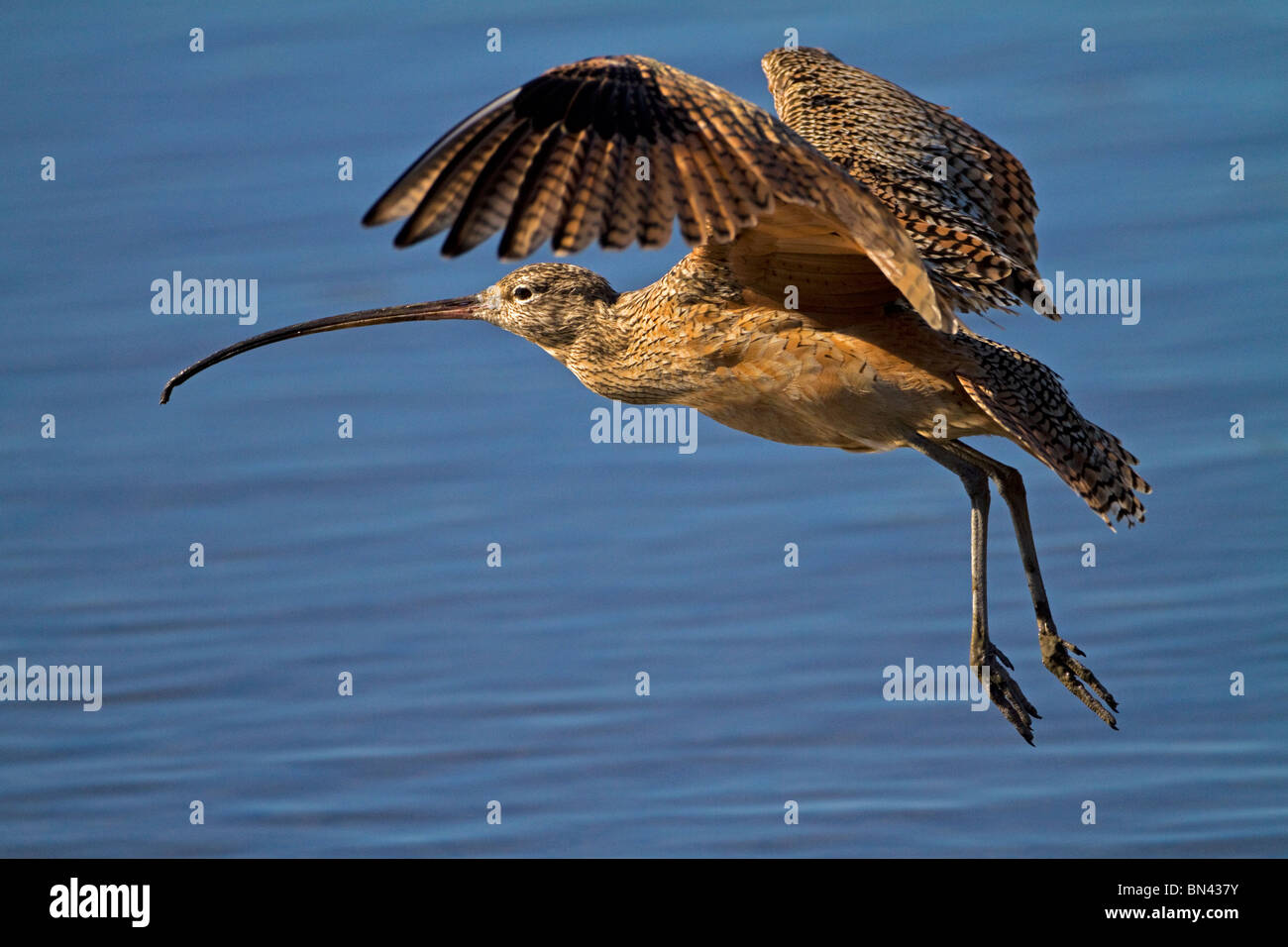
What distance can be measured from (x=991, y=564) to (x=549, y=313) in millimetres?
3646

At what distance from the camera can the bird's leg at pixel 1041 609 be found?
9.98 metres

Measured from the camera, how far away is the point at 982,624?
32.9 feet

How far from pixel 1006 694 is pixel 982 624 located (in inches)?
11.4

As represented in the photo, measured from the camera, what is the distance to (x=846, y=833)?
12180 mm

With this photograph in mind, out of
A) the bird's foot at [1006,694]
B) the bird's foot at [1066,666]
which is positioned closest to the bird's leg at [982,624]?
the bird's foot at [1006,694]

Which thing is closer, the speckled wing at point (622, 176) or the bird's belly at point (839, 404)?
the speckled wing at point (622, 176)

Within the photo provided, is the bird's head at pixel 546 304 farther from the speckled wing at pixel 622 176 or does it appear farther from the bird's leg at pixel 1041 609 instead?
the speckled wing at pixel 622 176

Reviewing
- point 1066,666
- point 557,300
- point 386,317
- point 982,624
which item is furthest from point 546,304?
point 1066,666

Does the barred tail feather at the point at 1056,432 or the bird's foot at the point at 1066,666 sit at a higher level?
the barred tail feather at the point at 1056,432

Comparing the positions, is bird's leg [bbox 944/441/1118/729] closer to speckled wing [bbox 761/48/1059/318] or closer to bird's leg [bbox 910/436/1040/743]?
bird's leg [bbox 910/436/1040/743]

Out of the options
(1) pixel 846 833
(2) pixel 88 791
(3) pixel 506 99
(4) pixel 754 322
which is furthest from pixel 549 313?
(2) pixel 88 791

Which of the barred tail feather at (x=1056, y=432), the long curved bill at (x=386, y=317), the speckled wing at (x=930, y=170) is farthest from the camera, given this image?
the long curved bill at (x=386, y=317)

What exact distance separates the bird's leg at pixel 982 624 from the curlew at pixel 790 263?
0.04ft

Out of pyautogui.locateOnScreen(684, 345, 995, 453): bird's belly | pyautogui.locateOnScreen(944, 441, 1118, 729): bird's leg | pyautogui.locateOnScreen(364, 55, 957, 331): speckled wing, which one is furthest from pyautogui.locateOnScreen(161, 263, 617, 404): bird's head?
pyautogui.locateOnScreen(364, 55, 957, 331): speckled wing
